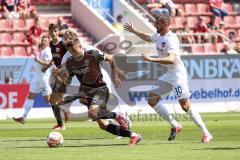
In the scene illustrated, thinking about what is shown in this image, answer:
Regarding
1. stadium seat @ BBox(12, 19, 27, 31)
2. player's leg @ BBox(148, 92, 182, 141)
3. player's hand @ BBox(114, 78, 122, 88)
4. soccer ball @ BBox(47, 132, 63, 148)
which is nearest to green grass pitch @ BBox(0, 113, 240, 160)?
soccer ball @ BBox(47, 132, 63, 148)

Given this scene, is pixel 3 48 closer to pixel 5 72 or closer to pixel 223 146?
pixel 5 72

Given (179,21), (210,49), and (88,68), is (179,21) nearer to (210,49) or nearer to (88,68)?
(210,49)

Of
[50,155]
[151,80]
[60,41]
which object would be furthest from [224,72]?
[50,155]

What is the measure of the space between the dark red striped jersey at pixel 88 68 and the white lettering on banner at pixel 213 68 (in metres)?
16.1

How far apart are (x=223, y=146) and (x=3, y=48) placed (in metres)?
18.1

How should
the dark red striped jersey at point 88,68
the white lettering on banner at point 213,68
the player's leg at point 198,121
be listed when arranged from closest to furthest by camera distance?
1. the dark red striped jersey at point 88,68
2. the player's leg at point 198,121
3. the white lettering on banner at point 213,68

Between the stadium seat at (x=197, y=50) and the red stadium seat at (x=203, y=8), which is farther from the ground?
the red stadium seat at (x=203, y=8)

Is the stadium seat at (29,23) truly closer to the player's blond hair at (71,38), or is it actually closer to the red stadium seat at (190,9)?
the red stadium seat at (190,9)

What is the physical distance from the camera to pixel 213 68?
32.1m

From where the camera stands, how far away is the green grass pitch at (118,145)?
13.4m

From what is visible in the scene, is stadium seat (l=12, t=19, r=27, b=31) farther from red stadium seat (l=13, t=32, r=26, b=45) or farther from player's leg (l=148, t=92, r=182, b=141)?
player's leg (l=148, t=92, r=182, b=141)

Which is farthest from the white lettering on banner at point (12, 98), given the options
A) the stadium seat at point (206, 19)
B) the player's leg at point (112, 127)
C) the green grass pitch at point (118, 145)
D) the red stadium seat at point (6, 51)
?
the stadium seat at point (206, 19)

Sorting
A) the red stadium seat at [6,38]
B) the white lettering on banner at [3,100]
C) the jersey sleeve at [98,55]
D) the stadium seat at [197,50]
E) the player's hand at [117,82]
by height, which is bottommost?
the white lettering on banner at [3,100]

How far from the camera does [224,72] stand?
3222cm
